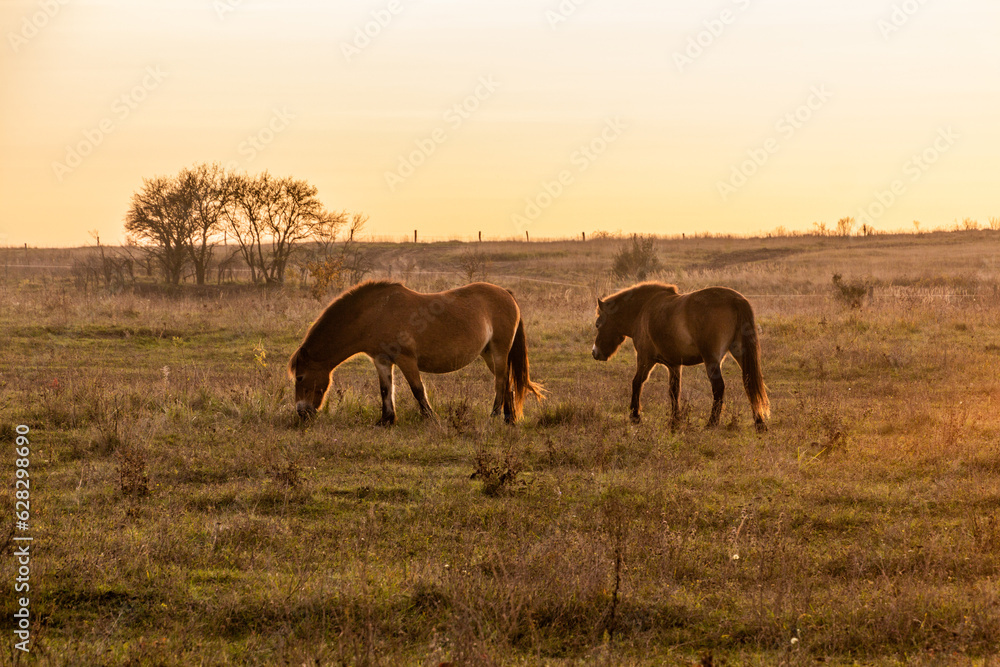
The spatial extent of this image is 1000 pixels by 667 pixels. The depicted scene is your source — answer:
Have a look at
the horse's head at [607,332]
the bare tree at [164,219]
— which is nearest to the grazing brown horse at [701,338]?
Answer: the horse's head at [607,332]

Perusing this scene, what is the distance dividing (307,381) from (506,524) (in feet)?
14.5

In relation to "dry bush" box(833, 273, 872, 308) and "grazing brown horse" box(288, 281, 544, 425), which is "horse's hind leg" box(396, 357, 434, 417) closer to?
"grazing brown horse" box(288, 281, 544, 425)

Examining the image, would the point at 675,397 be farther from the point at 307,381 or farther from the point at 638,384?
the point at 307,381

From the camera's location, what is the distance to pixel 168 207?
3678 centimetres

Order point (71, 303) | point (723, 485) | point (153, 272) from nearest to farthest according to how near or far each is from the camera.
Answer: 1. point (723, 485)
2. point (71, 303)
3. point (153, 272)

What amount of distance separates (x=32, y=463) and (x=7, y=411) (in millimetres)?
2539

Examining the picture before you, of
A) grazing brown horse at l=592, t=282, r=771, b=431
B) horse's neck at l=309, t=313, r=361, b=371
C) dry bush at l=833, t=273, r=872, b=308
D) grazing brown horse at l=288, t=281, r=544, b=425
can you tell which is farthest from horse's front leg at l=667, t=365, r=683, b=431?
dry bush at l=833, t=273, r=872, b=308

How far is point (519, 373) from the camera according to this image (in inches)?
437

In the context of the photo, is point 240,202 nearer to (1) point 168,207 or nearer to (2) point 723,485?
(1) point 168,207

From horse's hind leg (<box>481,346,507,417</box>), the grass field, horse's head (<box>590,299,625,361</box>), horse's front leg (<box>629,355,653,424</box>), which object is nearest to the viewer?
the grass field

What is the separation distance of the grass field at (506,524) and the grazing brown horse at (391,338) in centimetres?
48

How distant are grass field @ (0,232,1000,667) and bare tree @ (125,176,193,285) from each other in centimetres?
2405

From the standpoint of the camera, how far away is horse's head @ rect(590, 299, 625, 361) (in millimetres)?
11797

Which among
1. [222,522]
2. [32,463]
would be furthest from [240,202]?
[222,522]
